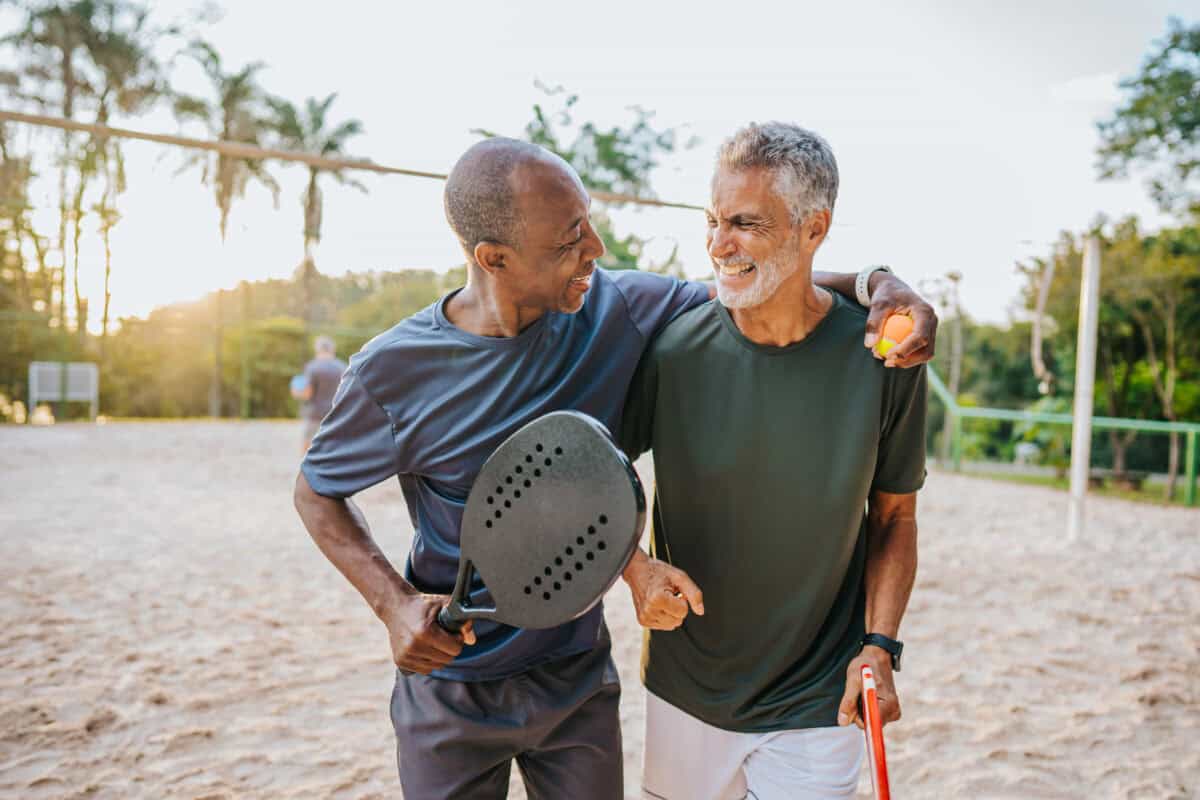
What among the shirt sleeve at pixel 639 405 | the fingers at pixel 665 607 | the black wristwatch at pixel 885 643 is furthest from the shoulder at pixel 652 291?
the black wristwatch at pixel 885 643

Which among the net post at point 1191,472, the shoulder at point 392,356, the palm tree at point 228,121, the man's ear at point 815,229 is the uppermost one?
the palm tree at point 228,121

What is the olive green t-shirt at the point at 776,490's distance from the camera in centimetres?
186

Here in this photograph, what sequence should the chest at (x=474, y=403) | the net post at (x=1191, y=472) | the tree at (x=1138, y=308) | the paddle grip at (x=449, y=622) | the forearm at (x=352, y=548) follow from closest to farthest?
the paddle grip at (x=449, y=622), the forearm at (x=352, y=548), the chest at (x=474, y=403), the net post at (x=1191, y=472), the tree at (x=1138, y=308)

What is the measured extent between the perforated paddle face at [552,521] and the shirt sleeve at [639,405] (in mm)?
643

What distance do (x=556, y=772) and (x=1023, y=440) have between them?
81.4 feet

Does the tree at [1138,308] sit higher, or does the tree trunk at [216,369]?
the tree at [1138,308]

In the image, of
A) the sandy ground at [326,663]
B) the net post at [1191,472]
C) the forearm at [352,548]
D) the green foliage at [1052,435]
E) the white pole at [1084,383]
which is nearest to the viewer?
the forearm at [352,548]

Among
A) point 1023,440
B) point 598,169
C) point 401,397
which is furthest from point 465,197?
point 1023,440

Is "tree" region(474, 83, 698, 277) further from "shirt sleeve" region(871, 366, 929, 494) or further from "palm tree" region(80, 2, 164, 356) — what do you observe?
"palm tree" region(80, 2, 164, 356)

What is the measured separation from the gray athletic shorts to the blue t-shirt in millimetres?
47

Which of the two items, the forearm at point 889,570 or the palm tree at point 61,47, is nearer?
the forearm at point 889,570

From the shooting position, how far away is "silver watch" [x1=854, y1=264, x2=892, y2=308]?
201 cm

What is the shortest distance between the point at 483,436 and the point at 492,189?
44 cm

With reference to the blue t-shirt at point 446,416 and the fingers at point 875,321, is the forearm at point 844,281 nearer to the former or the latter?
the fingers at point 875,321
